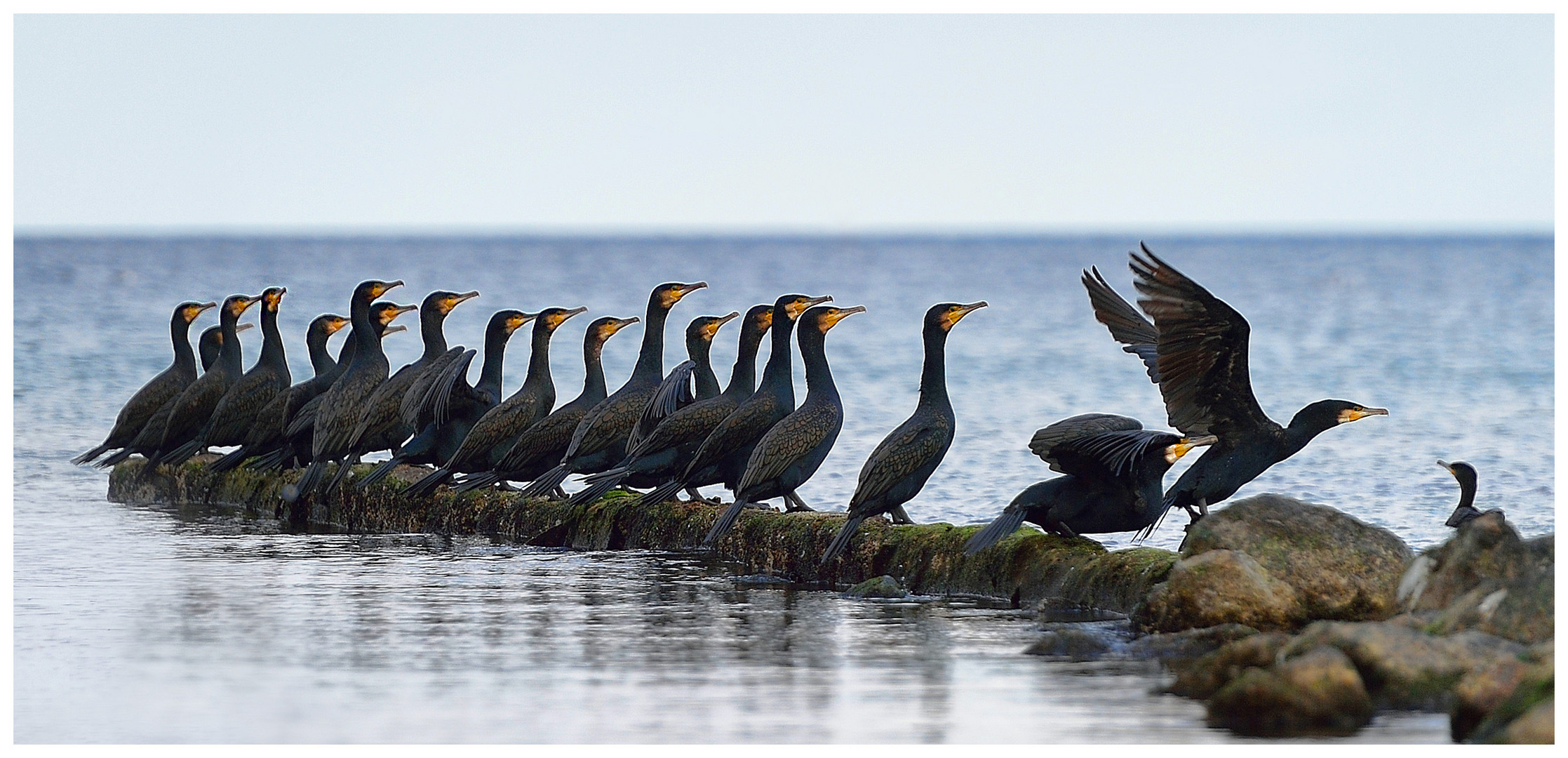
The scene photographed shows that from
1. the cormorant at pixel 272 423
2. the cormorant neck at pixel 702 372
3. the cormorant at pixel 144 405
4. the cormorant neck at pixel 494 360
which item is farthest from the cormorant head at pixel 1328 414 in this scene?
the cormorant at pixel 144 405

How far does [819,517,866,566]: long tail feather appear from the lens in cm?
1020

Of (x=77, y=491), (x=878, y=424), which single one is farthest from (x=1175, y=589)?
(x=878, y=424)

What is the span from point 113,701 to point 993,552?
4101mm

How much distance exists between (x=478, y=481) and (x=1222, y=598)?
5.33m

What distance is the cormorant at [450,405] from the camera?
12.7m

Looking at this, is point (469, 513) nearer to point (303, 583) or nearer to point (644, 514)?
point (644, 514)

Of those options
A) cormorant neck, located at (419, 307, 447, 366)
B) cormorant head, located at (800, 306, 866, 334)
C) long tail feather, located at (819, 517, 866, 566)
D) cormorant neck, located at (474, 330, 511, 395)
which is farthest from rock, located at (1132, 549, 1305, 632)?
cormorant neck, located at (419, 307, 447, 366)

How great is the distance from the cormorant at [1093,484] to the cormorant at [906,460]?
1.96 ft

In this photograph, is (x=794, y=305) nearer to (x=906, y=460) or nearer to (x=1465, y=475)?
(x=906, y=460)

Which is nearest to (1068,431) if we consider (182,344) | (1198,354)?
(1198,354)

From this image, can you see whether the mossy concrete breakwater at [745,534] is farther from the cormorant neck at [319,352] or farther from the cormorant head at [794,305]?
the cormorant head at [794,305]

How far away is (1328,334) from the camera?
42281 mm

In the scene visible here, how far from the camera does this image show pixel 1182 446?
9.41 metres

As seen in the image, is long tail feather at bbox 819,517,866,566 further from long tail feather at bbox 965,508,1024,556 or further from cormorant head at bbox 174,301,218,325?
cormorant head at bbox 174,301,218,325
